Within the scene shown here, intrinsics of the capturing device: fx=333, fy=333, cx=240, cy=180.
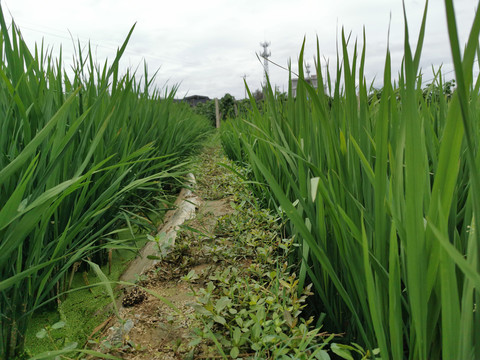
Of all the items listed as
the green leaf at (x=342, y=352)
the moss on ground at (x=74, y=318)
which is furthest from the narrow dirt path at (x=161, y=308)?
the green leaf at (x=342, y=352)

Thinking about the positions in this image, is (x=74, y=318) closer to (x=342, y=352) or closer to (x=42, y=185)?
(x=42, y=185)

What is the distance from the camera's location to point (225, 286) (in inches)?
44.1

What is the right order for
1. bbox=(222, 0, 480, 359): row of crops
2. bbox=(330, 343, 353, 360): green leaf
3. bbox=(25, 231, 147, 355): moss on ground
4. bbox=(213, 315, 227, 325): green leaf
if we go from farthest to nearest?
bbox=(25, 231, 147, 355): moss on ground < bbox=(213, 315, 227, 325): green leaf < bbox=(330, 343, 353, 360): green leaf < bbox=(222, 0, 480, 359): row of crops

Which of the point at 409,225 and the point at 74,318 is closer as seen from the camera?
the point at 409,225

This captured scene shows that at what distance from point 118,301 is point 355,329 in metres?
0.84

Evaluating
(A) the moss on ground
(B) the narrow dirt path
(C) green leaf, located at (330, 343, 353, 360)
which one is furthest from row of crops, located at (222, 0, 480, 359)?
(A) the moss on ground

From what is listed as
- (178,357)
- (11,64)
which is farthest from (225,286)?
(11,64)

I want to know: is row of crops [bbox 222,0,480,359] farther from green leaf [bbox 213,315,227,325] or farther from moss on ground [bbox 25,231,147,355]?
moss on ground [bbox 25,231,147,355]

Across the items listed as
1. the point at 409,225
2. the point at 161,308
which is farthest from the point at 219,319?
the point at 409,225

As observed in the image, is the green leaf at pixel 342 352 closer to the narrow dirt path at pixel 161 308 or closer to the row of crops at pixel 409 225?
the row of crops at pixel 409 225

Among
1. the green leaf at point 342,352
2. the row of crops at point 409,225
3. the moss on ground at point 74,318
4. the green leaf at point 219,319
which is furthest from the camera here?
the moss on ground at point 74,318

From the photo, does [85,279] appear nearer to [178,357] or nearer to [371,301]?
[178,357]

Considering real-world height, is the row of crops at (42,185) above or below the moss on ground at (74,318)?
above

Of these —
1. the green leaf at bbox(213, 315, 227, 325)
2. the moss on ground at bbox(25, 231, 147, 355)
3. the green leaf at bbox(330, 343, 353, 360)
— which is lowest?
the moss on ground at bbox(25, 231, 147, 355)
